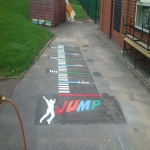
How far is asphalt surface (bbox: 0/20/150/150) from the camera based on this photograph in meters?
5.57

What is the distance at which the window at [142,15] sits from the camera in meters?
9.95

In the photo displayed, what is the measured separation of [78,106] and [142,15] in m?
5.34

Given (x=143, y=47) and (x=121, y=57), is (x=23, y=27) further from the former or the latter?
(x=143, y=47)

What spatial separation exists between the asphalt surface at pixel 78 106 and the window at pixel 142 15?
1.62m

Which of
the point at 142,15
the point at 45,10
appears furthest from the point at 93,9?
the point at 142,15

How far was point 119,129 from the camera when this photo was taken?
6.07m

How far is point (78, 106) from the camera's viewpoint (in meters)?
7.18

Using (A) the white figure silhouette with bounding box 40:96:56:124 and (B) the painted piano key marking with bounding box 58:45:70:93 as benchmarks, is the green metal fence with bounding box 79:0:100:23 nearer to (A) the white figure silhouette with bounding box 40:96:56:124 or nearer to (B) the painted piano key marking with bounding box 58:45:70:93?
(B) the painted piano key marking with bounding box 58:45:70:93

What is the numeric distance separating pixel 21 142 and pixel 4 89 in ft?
10.1

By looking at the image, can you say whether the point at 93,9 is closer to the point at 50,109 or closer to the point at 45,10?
the point at 45,10

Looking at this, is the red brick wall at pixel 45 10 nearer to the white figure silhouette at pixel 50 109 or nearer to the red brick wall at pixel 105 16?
the red brick wall at pixel 105 16

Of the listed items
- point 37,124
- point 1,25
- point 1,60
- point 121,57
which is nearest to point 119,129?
point 37,124

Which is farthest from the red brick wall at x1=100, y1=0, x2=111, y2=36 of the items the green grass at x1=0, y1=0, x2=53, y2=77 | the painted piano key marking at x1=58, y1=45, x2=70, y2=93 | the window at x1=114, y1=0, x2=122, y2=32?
the painted piano key marking at x1=58, y1=45, x2=70, y2=93

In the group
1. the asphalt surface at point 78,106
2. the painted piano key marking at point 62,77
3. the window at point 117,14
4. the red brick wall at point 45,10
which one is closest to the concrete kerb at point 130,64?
the asphalt surface at point 78,106
